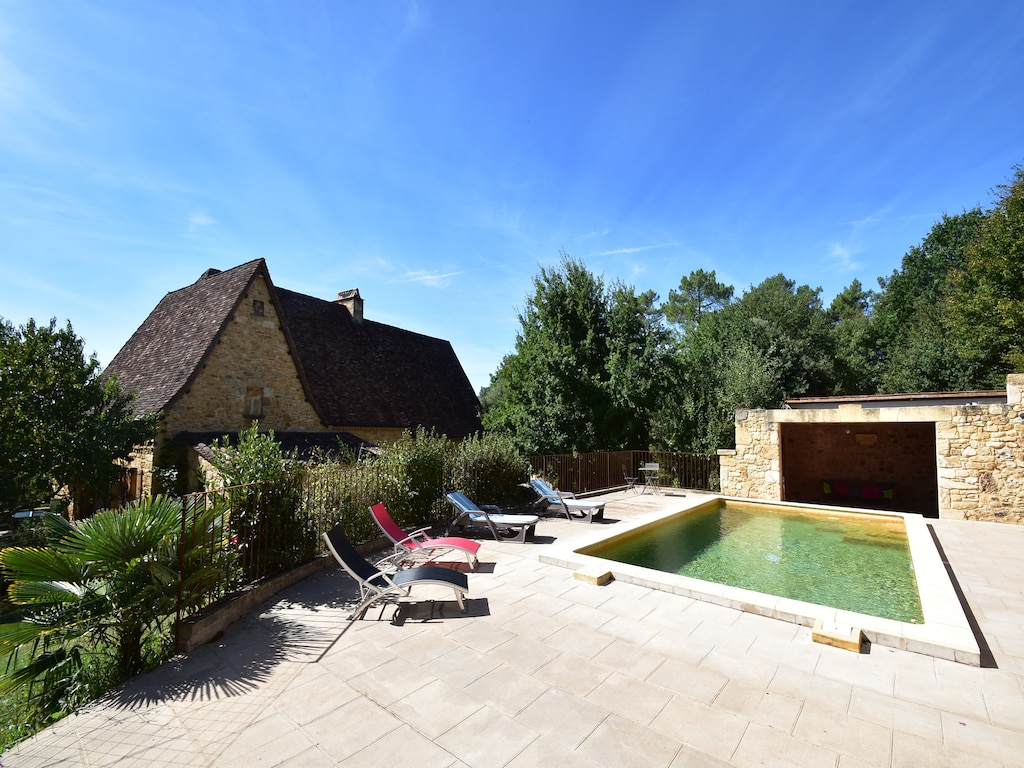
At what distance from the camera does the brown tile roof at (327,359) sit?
1636cm

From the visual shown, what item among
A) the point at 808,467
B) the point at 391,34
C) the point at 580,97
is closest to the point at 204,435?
the point at 391,34

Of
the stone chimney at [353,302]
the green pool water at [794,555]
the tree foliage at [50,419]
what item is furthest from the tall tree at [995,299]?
A: the tree foliage at [50,419]

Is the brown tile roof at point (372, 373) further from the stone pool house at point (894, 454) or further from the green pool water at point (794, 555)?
the stone pool house at point (894, 454)

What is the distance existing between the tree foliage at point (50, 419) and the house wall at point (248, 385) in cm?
240

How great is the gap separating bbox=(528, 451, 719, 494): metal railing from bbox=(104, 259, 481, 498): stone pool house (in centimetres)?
811

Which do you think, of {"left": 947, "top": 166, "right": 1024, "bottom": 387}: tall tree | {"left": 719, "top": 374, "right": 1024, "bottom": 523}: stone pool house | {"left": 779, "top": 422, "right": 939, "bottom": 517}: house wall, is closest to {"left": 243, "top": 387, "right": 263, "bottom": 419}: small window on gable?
{"left": 719, "top": 374, "right": 1024, "bottom": 523}: stone pool house

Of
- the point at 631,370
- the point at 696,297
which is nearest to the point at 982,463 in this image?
the point at 631,370

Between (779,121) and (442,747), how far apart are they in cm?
1467

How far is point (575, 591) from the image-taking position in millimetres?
6402

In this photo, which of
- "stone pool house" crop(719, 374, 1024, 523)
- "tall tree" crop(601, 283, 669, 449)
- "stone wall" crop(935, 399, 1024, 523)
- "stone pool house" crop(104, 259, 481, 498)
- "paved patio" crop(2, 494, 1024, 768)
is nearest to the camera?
"paved patio" crop(2, 494, 1024, 768)

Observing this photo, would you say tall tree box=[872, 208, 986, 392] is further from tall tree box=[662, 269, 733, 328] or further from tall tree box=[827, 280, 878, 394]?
tall tree box=[662, 269, 733, 328]

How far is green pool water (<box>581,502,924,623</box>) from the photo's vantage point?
689cm

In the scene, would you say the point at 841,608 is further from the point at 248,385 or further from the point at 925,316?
the point at 925,316

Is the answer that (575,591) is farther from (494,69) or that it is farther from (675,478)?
(675,478)
